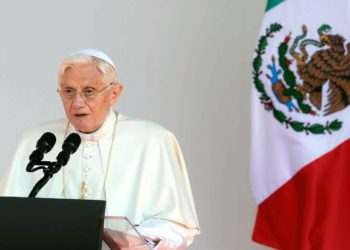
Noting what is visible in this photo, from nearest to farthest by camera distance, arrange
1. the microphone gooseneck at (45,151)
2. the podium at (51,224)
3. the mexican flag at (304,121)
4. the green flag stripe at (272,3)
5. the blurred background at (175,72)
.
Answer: the podium at (51,224) → the microphone gooseneck at (45,151) → the mexican flag at (304,121) → the green flag stripe at (272,3) → the blurred background at (175,72)

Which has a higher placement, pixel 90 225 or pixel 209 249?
pixel 90 225

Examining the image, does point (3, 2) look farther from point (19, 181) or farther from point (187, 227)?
point (187, 227)

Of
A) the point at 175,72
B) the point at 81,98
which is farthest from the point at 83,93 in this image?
the point at 175,72

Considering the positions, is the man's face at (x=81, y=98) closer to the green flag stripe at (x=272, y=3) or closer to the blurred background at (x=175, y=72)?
the green flag stripe at (x=272, y=3)

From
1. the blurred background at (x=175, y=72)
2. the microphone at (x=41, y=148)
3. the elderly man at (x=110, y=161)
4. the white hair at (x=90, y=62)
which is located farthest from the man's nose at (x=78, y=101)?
the blurred background at (x=175, y=72)

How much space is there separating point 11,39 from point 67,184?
2.11 meters

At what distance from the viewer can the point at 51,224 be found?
1944mm

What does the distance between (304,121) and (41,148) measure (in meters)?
1.55

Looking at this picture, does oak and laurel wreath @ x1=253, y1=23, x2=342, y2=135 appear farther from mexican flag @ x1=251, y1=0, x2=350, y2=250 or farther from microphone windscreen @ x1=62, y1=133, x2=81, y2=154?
microphone windscreen @ x1=62, y1=133, x2=81, y2=154

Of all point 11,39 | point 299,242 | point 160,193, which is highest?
point 11,39

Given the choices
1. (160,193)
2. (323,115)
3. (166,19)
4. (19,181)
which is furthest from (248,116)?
(19,181)

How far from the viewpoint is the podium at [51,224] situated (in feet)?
6.31

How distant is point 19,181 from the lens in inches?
132

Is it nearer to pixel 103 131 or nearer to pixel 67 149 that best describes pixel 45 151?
pixel 67 149
